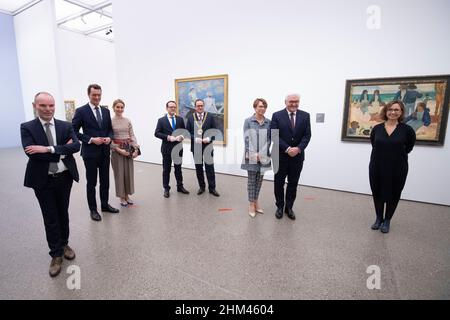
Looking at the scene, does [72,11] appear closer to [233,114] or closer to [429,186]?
[233,114]

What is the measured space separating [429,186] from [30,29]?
11906 mm

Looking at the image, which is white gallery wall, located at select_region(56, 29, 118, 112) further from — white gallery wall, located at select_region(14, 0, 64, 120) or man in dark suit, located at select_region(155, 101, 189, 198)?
man in dark suit, located at select_region(155, 101, 189, 198)

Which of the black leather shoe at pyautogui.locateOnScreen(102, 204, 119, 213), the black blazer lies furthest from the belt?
the black leather shoe at pyautogui.locateOnScreen(102, 204, 119, 213)

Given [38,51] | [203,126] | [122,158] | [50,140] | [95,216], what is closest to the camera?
[50,140]

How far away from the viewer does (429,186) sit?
3686mm

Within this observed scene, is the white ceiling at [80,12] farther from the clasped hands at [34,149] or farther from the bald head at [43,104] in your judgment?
the clasped hands at [34,149]

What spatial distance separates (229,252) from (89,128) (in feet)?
7.40

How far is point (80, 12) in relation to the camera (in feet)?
27.4

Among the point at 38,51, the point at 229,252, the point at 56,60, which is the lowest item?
the point at 229,252

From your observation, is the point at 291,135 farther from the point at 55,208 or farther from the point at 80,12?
the point at 80,12

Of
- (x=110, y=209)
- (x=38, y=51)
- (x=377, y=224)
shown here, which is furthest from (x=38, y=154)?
(x=38, y=51)

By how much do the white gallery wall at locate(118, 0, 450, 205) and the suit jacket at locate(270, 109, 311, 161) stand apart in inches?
59.0

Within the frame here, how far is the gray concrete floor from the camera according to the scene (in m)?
1.90
